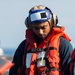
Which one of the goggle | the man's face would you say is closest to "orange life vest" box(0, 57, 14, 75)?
the man's face

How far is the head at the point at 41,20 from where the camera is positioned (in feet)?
21.4

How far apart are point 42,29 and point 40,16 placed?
300 millimetres

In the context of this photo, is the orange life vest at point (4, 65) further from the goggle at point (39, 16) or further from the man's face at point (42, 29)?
the goggle at point (39, 16)

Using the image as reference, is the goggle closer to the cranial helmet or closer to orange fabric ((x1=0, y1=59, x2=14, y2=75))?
the cranial helmet

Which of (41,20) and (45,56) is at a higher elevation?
(41,20)

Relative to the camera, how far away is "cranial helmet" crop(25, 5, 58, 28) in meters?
6.57

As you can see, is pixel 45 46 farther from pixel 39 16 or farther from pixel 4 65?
pixel 4 65

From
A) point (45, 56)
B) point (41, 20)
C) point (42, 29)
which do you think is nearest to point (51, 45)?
point (45, 56)

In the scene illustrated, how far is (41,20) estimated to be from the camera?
21.5 ft

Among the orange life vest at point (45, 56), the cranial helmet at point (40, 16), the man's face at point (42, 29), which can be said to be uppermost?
the cranial helmet at point (40, 16)

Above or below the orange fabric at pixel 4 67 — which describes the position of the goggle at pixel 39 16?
above

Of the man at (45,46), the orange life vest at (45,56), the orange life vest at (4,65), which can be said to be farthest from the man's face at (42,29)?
the orange life vest at (4,65)

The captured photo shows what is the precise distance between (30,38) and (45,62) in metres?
0.68

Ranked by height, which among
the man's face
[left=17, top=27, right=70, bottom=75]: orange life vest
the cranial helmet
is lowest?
[left=17, top=27, right=70, bottom=75]: orange life vest
